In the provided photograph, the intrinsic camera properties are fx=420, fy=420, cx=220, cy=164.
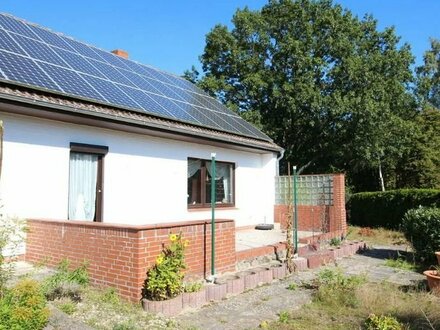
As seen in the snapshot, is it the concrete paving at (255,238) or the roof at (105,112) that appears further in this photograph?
the concrete paving at (255,238)

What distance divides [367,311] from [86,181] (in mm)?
6331

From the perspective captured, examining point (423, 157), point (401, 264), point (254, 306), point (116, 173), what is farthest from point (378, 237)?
point (423, 157)

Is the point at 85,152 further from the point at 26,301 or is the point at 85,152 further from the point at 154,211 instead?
the point at 26,301

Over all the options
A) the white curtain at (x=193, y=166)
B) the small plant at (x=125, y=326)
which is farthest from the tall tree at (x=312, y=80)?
the small plant at (x=125, y=326)

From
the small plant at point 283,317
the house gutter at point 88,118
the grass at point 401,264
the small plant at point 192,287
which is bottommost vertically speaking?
the small plant at point 283,317

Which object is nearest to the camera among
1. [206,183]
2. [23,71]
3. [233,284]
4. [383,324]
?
[383,324]

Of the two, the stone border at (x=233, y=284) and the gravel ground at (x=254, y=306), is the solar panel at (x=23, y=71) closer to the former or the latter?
the gravel ground at (x=254, y=306)

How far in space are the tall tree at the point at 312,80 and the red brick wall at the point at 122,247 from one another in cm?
1720

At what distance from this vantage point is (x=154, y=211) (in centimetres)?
1106

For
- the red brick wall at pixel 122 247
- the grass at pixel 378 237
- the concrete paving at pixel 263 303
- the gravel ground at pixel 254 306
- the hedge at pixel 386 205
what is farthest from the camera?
the hedge at pixel 386 205

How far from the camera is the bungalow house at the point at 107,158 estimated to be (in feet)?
22.8

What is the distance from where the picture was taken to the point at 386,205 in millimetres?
20281

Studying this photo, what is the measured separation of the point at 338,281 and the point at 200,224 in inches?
111

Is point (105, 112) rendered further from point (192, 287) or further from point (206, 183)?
point (206, 183)
